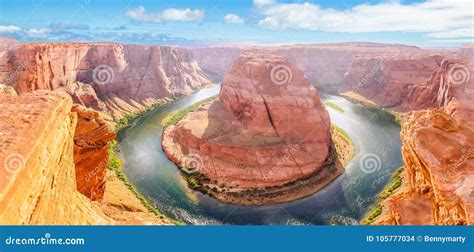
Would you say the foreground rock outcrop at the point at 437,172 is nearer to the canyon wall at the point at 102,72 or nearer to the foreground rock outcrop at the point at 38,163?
the foreground rock outcrop at the point at 38,163

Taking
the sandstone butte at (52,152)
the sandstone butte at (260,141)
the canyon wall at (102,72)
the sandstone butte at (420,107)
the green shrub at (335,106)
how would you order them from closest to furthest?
the sandstone butte at (52,152) < the sandstone butte at (420,107) < the sandstone butte at (260,141) < the canyon wall at (102,72) < the green shrub at (335,106)

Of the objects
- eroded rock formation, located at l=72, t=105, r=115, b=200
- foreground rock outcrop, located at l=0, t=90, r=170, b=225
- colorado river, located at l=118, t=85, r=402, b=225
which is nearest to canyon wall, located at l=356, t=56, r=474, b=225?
foreground rock outcrop, located at l=0, t=90, r=170, b=225

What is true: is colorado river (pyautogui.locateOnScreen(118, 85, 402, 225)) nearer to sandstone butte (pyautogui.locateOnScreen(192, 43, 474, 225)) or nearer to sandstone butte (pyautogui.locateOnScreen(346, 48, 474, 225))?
sandstone butte (pyautogui.locateOnScreen(192, 43, 474, 225))

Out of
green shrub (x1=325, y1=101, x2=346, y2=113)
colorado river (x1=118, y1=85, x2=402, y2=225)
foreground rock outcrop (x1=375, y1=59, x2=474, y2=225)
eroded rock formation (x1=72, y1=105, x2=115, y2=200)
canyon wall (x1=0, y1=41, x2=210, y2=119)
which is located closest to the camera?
foreground rock outcrop (x1=375, y1=59, x2=474, y2=225)

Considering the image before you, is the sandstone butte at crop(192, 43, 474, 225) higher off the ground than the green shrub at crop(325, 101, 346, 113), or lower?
higher

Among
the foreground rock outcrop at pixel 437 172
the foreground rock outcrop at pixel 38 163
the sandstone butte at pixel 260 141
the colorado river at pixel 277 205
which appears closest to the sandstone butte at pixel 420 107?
the foreground rock outcrop at pixel 437 172

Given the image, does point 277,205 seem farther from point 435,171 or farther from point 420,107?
point 420,107

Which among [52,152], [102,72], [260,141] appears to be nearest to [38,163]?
[52,152]
